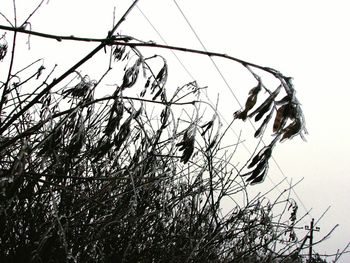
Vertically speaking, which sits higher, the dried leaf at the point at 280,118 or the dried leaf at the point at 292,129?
the dried leaf at the point at 280,118

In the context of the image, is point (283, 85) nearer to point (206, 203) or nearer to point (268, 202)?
point (206, 203)

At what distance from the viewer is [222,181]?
3.33 m

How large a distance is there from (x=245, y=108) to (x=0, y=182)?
817 mm

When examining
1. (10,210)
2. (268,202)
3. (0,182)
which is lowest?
(0,182)

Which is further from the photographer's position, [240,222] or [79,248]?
[240,222]

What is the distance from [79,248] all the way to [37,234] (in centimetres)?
26

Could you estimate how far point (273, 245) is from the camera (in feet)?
11.6

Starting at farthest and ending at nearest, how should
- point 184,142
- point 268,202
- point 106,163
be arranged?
1. point 268,202
2. point 106,163
3. point 184,142

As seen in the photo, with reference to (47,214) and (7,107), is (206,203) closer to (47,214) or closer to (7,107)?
(47,214)

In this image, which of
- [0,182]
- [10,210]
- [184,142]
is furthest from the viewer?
[10,210]

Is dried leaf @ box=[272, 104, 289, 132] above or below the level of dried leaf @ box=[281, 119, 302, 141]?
above

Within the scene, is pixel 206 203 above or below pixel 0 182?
above

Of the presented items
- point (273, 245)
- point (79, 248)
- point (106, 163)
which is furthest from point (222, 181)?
point (79, 248)

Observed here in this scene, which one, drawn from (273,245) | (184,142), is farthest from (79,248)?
(273,245)
